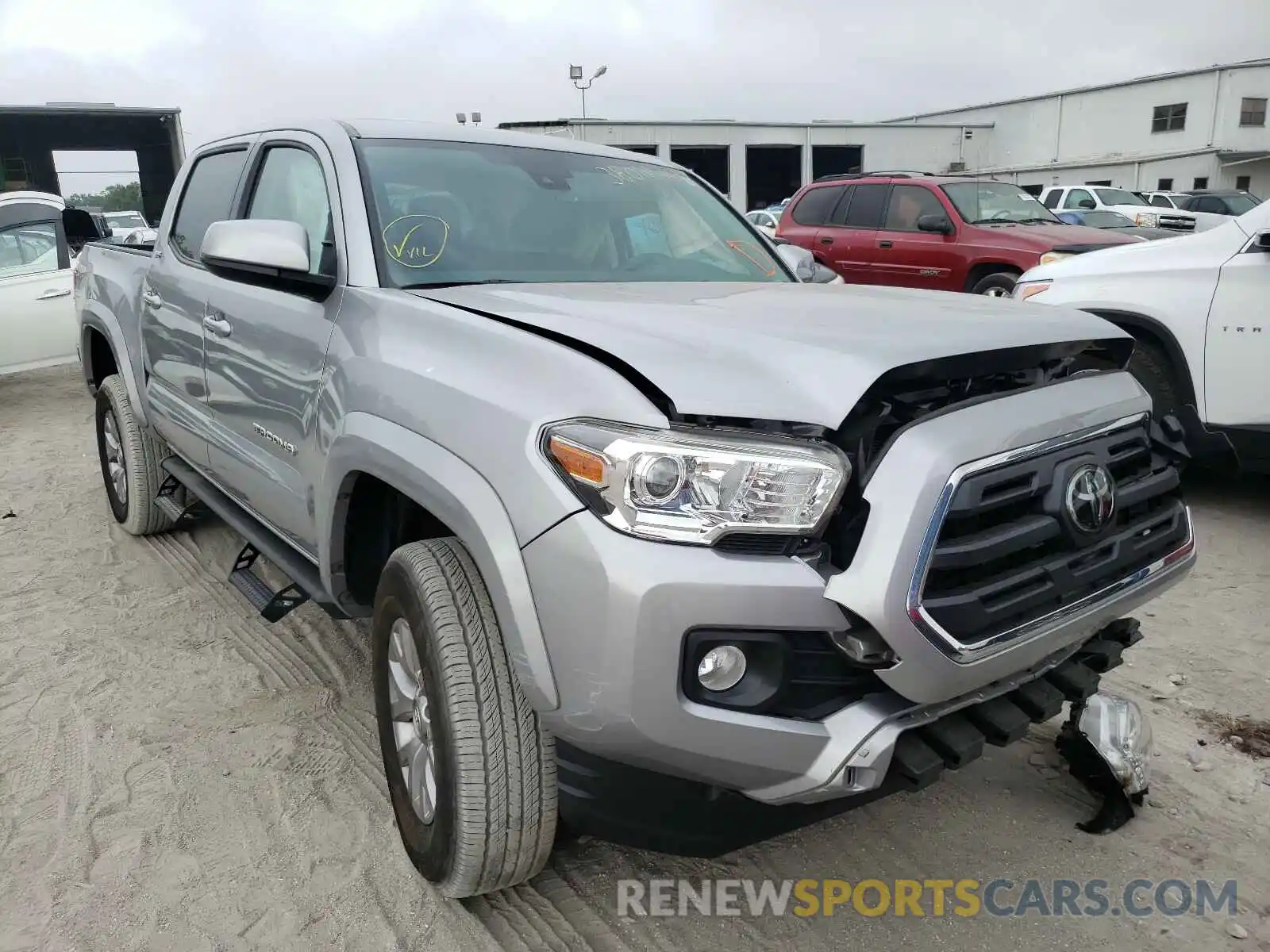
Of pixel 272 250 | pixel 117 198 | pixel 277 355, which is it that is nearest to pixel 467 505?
pixel 272 250

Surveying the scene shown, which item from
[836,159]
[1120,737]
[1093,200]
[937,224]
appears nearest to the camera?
[1120,737]

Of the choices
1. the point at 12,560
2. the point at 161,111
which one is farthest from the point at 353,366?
the point at 161,111

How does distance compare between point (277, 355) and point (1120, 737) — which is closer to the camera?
point (1120, 737)

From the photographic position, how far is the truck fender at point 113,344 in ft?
14.4

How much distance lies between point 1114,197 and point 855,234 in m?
14.4

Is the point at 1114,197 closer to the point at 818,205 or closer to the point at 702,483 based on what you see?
the point at 818,205

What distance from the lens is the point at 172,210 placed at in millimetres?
4293

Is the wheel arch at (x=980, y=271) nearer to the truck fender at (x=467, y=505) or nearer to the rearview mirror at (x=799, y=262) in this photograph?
the rearview mirror at (x=799, y=262)

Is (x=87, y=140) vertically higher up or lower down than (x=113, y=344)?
higher up

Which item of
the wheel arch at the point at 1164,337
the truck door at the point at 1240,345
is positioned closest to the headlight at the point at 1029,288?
the wheel arch at the point at 1164,337

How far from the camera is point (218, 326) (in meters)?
3.22

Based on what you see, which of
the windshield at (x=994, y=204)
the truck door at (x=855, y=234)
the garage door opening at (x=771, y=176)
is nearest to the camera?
the windshield at (x=994, y=204)

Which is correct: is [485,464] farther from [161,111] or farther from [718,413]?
[161,111]

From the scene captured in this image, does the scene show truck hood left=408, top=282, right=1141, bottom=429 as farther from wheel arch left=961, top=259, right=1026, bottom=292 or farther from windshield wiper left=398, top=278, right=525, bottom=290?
wheel arch left=961, top=259, right=1026, bottom=292
